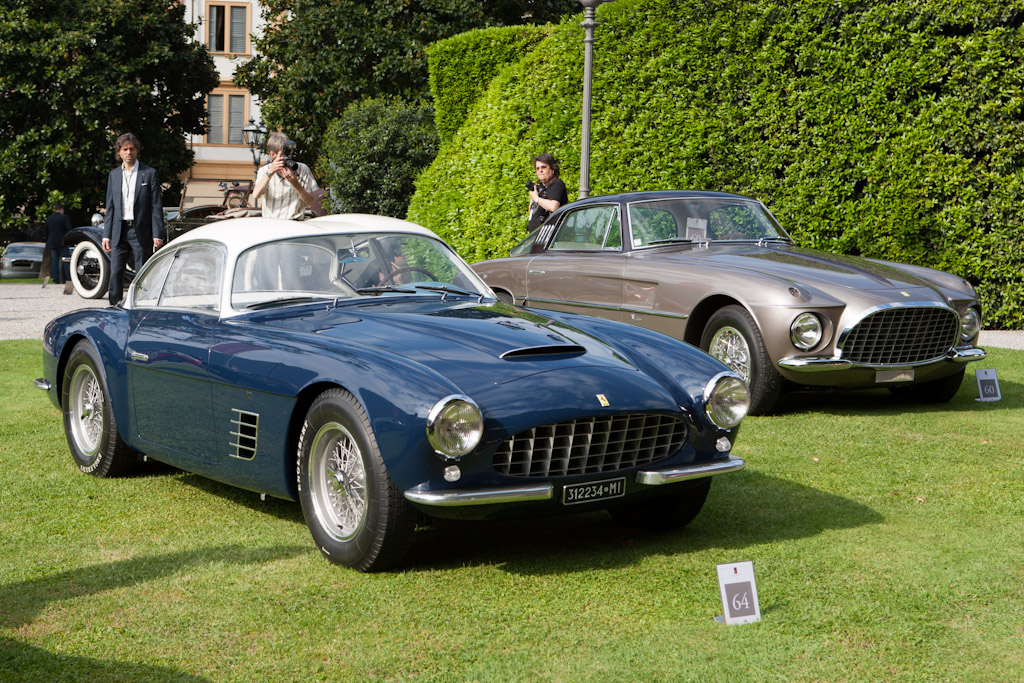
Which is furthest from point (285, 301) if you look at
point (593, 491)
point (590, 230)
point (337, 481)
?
point (590, 230)

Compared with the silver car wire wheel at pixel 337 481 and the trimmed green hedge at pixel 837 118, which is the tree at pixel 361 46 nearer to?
the trimmed green hedge at pixel 837 118

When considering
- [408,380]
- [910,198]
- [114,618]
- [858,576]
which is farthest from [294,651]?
[910,198]

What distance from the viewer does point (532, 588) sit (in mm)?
4211

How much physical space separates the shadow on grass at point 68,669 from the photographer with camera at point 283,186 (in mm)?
5603

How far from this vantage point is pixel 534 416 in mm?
4215

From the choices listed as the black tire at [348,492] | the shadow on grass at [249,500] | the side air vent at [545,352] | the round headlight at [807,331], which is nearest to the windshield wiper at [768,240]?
the round headlight at [807,331]

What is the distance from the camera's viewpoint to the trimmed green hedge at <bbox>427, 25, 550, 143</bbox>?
17594 millimetres

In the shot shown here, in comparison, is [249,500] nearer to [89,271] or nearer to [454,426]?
[454,426]

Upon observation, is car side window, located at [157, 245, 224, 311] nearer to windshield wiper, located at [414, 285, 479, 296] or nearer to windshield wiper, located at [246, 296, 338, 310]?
windshield wiper, located at [246, 296, 338, 310]

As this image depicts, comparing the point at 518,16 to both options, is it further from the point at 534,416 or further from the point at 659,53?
the point at 534,416

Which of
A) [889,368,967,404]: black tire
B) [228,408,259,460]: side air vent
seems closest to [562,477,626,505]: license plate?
[228,408,259,460]: side air vent

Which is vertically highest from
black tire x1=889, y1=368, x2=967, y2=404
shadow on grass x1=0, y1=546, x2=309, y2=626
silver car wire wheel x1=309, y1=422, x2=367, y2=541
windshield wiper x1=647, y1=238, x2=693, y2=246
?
windshield wiper x1=647, y1=238, x2=693, y2=246

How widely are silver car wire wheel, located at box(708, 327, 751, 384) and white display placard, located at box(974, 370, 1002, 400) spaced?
1.91 m

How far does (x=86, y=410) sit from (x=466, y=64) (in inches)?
497
